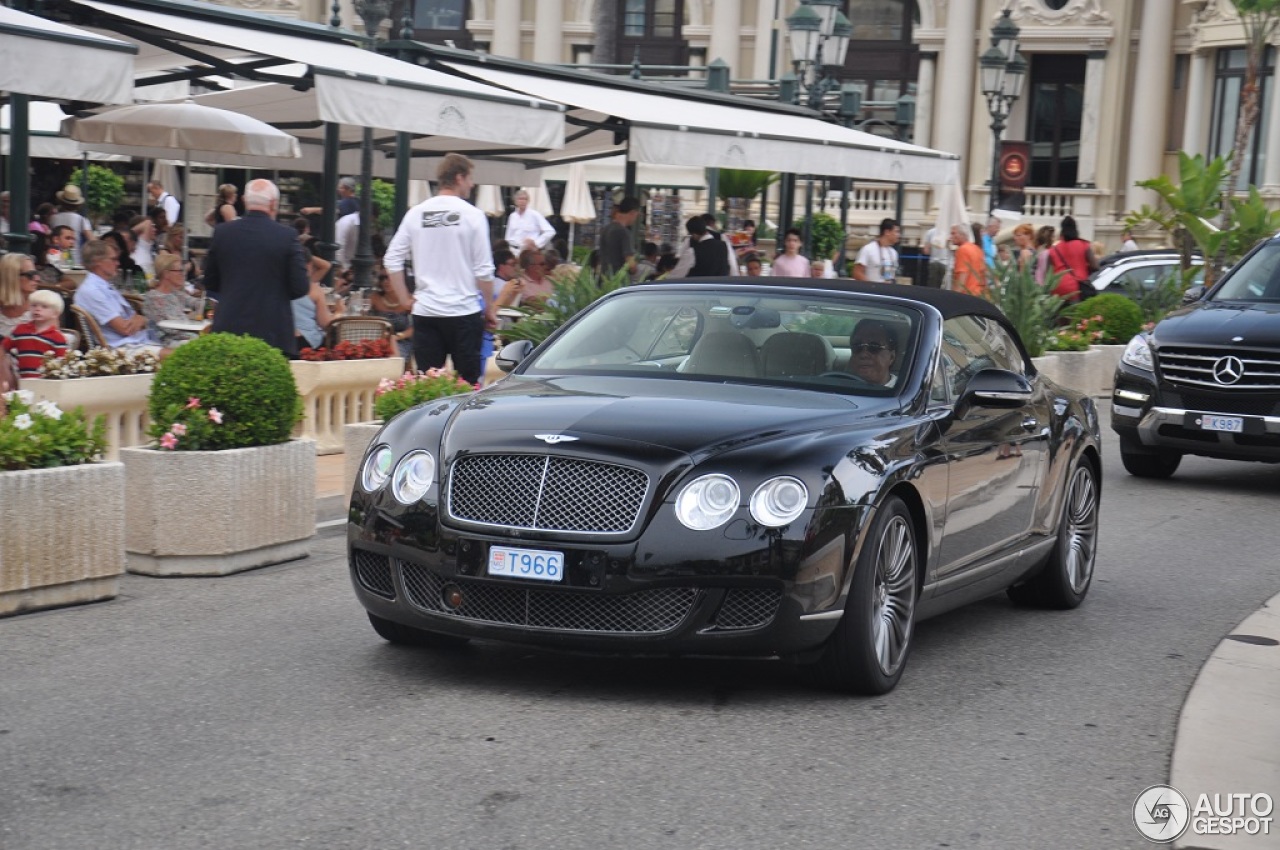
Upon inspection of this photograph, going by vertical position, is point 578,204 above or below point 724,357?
above

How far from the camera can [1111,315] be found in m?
22.6

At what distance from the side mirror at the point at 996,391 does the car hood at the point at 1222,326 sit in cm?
660

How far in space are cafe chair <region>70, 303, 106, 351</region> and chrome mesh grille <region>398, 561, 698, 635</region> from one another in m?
6.50

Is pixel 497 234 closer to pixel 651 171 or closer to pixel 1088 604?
pixel 651 171

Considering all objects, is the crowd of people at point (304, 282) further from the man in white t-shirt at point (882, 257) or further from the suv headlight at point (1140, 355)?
the man in white t-shirt at point (882, 257)

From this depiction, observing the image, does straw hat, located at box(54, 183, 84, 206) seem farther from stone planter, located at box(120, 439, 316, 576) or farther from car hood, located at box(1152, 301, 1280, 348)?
stone planter, located at box(120, 439, 316, 576)

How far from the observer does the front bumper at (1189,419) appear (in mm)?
13773

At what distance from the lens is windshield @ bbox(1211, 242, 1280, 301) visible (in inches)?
581

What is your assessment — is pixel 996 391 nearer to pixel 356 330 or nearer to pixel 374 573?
pixel 374 573

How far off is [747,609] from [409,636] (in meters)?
1.55

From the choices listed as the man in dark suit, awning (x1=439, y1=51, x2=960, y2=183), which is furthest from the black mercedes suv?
the man in dark suit

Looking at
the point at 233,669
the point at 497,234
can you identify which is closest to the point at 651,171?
the point at 497,234

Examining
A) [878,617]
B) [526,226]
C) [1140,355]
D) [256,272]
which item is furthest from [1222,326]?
[526,226]

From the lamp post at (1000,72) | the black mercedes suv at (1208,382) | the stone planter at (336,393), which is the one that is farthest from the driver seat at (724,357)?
the lamp post at (1000,72)
